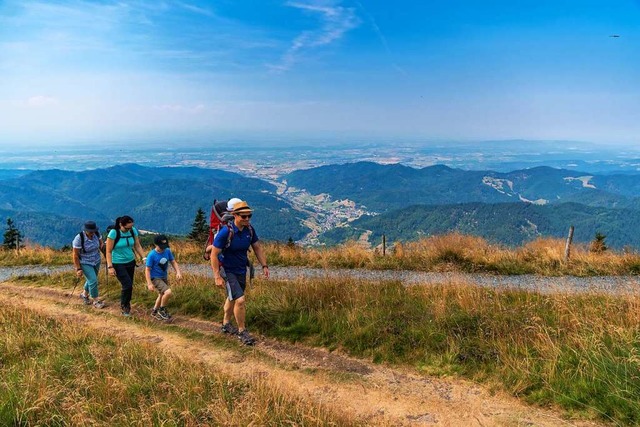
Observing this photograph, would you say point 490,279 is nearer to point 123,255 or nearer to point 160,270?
point 160,270

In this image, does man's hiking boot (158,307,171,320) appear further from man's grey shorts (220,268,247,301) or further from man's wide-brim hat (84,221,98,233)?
man's wide-brim hat (84,221,98,233)

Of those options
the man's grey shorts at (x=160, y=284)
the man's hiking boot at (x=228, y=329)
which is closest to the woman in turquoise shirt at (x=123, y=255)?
the man's grey shorts at (x=160, y=284)

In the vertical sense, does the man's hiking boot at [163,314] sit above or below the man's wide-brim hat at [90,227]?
below

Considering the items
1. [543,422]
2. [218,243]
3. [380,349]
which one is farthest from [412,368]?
[218,243]

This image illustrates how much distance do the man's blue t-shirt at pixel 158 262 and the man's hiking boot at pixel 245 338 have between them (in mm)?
2419

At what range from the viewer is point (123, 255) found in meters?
7.62

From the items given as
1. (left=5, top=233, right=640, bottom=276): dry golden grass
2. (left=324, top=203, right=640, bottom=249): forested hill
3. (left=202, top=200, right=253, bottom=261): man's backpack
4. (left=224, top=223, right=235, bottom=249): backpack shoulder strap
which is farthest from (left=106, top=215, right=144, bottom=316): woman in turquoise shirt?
(left=324, top=203, right=640, bottom=249): forested hill

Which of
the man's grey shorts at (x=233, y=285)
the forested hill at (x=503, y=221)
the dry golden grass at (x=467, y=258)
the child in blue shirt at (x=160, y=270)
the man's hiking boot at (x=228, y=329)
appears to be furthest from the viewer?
the forested hill at (x=503, y=221)

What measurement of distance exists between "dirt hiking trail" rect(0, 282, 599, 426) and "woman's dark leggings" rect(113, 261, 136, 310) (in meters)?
0.78

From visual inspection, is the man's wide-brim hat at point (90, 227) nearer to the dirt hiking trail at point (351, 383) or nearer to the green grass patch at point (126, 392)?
the dirt hiking trail at point (351, 383)

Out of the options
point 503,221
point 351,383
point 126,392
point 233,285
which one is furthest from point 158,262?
point 503,221

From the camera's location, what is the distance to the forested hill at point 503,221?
459 feet

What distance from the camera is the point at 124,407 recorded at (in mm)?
3676

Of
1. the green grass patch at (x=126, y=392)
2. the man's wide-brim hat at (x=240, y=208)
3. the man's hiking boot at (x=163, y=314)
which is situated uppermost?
the man's wide-brim hat at (x=240, y=208)
